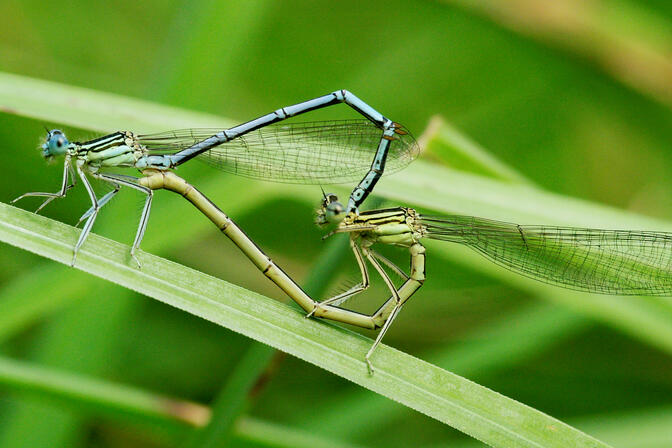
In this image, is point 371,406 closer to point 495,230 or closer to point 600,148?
point 495,230

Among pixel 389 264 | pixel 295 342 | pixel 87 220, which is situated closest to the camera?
pixel 295 342

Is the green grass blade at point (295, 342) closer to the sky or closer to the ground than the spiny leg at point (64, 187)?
closer to the sky

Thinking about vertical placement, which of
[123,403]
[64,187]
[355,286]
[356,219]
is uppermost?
[356,219]

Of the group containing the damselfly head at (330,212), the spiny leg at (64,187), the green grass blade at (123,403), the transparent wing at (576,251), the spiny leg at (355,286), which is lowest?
the green grass blade at (123,403)

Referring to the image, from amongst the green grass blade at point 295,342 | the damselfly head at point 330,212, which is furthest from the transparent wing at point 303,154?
the green grass blade at point 295,342

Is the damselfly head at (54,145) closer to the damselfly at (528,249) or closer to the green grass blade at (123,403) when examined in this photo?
the green grass blade at (123,403)

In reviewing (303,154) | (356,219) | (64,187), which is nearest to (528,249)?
(356,219)

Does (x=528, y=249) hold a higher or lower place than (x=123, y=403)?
higher

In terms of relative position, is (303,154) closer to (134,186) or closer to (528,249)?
(134,186)
